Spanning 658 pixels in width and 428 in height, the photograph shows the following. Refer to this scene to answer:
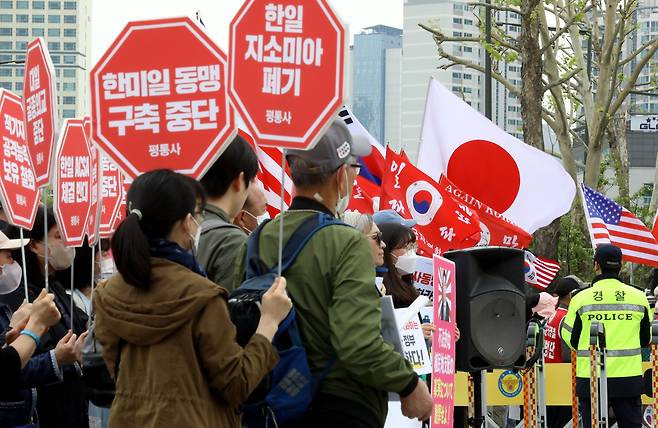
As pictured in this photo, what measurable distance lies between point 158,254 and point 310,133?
0.80 metres

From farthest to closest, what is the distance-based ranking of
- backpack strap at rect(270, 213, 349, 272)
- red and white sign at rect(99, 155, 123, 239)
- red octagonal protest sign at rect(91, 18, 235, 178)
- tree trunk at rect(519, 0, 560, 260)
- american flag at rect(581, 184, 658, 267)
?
tree trunk at rect(519, 0, 560, 260) < american flag at rect(581, 184, 658, 267) < red and white sign at rect(99, 155, 123, 239) < red octagonal protest sign at rect(91, 18, 235, 178) < backpack strap at rect(270, 213, 349, 272)

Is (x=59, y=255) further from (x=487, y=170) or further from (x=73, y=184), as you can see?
(x=487, y=170)

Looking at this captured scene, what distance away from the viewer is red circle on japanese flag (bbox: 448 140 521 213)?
→ 46.4ft

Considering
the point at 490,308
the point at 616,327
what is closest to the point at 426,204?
the point at 616,327

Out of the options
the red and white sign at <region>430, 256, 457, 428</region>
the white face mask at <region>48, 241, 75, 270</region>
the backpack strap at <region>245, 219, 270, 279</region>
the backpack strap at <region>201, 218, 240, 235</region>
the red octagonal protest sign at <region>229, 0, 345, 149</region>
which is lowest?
the red and white sign at <region>430, 256, 457, 428</region>

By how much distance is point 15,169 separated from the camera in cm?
678

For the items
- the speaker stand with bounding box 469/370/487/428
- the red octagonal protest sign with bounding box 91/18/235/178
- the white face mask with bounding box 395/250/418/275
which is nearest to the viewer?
the red octagonal protest sign with bounding box 91/18/235/178

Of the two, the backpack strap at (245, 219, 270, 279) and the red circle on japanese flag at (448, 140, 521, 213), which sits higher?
the red circle on japanese flag at (448, 140, 521, 213)

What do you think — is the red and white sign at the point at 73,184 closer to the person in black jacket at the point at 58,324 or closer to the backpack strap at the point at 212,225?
the person in black jacket at the point at 58,324

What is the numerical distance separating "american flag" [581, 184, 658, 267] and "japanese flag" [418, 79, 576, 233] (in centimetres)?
198

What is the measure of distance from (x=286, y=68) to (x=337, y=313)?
1072mm

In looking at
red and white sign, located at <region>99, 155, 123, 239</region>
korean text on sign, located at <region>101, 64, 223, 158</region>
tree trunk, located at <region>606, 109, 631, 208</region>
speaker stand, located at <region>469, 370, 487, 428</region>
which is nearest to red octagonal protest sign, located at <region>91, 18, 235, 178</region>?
korean text on sign, located at <region>101, 64, 223, 158</region>

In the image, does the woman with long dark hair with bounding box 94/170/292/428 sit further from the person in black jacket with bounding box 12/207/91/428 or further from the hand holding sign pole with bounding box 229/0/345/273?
the person in black jacket with bounding box 12/207/91/428

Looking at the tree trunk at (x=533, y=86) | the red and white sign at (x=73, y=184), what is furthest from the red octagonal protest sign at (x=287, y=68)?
the tree trunk at (x=533, y=86)
